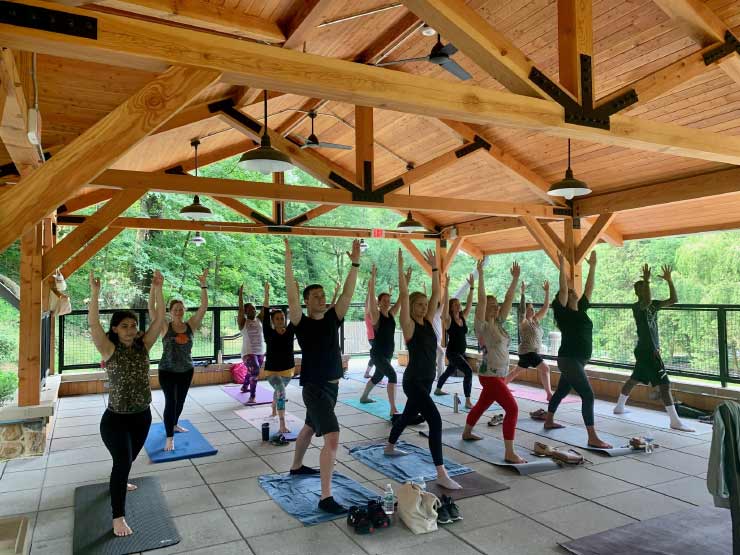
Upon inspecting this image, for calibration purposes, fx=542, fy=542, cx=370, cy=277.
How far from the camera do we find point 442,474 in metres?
4.56

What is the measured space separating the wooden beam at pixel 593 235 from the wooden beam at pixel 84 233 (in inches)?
284

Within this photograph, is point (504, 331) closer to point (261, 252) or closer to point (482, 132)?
point (482, 132)

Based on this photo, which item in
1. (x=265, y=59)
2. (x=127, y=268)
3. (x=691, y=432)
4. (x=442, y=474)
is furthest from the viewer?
(x=127, y=268)

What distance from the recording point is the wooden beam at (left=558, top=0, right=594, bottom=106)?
4.34 metres

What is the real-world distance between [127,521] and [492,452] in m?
3.46

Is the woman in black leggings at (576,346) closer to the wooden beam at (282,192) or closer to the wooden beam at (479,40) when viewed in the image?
the wooden beam at (479,40)

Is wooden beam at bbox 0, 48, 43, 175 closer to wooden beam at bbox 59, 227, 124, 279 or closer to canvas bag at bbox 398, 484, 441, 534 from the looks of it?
canvas bag at bbox 398, 484, 441, 534

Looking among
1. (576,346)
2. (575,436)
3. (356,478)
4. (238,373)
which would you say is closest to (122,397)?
(356,478)

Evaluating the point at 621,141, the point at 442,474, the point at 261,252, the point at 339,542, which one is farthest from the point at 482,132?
the point at 261,252

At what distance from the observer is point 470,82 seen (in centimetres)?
798

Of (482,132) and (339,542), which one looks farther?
(482,132)

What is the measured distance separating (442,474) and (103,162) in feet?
11.4

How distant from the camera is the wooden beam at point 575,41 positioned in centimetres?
434

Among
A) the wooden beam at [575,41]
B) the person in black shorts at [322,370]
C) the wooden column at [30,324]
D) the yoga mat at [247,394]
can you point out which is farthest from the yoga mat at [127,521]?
the wooden beam at [575,41]
